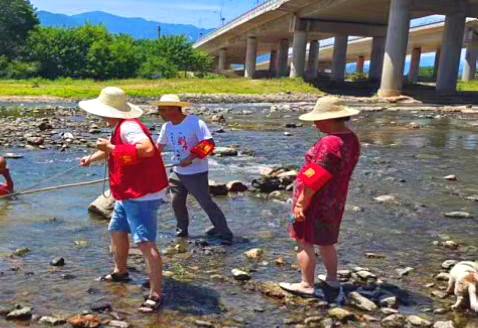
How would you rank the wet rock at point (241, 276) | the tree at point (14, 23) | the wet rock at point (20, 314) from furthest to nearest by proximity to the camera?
the tree at point (14, 23) < the wet rock at point (241, 276) < the wet rock at point (20, 314)

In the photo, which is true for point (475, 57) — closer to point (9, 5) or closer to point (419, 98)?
point (419, 98)

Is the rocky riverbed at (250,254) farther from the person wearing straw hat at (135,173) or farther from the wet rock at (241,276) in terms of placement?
the person wearing straw hat at (135,173)

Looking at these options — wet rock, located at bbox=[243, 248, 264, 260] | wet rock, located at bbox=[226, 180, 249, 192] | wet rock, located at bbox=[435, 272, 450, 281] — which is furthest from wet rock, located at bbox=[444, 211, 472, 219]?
wet rock, located at bbox=[243, 248, 264, 260]

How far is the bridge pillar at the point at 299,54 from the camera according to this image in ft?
196

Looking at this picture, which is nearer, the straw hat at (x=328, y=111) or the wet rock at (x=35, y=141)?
→ the straw hat at (x=328, y=111)

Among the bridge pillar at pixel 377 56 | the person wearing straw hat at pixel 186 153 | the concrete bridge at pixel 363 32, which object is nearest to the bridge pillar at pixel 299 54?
the concrete bridge at pixel 363 32

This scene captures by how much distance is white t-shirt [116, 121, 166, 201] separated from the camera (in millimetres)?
4980

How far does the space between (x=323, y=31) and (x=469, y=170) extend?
5101cm

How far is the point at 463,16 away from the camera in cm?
4344

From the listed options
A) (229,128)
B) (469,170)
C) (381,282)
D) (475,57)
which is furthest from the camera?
(475,57)

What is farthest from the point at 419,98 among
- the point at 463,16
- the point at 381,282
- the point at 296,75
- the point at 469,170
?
the point at 381,282

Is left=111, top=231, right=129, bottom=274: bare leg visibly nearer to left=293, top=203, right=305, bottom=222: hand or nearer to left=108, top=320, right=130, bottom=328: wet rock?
left=108, top=320, right=130, bottom=328: wet rock

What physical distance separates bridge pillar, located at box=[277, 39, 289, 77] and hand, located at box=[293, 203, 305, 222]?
257 feet

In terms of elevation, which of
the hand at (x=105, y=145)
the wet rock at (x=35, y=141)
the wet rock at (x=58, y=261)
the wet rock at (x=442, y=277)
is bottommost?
the wet rock at (x=35, y=141)
